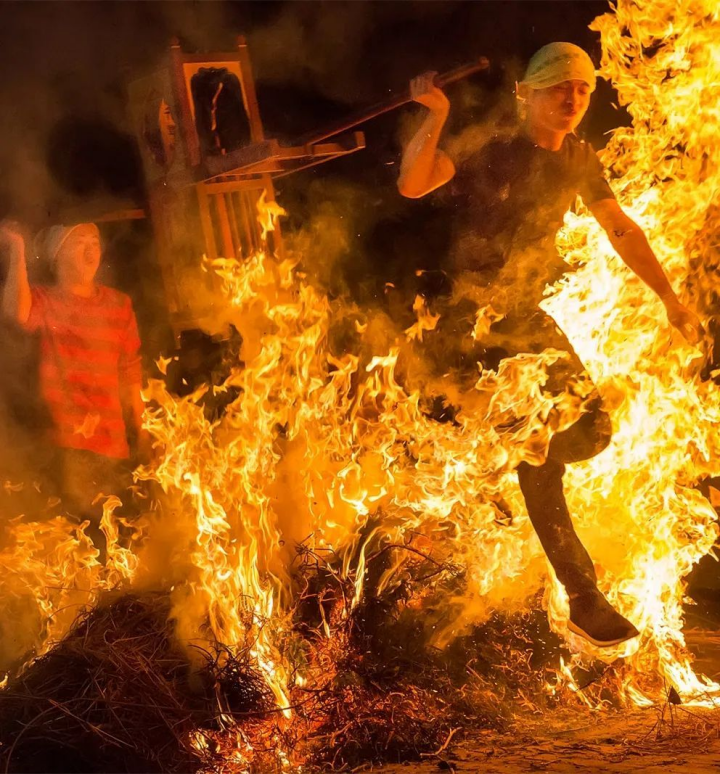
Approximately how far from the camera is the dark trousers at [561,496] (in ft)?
16.9

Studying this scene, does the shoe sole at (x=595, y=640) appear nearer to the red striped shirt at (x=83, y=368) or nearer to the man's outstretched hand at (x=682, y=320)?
the man's outstretched hand at (x=682, y=320)

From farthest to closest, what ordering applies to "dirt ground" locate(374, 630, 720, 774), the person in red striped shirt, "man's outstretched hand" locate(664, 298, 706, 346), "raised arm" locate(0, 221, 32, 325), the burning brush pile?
the person in red striped shirt < "raised arm" locate(0, 221, 32, 325) < "man's outstretched hand" locate(664, 298, 706, 346) < the burning brush pile < "dirt ground" locate(374, 630, 720, 774)

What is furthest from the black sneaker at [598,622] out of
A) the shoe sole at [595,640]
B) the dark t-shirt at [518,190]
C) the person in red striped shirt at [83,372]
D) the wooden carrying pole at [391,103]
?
the person in red striped shirt at [83,372]

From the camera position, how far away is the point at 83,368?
6.24 m

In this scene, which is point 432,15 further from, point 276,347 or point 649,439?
point 649,439

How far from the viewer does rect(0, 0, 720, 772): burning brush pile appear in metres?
Result: 4.70

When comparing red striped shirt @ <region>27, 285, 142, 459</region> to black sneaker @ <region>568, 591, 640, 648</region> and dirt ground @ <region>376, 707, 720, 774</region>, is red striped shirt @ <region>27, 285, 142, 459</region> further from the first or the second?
black sneaker @ <region>568, 591, 640, 648</region>

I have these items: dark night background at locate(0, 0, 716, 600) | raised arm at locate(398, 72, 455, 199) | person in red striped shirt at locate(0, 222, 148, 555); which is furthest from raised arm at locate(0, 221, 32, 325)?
raised arm at locate(398, 72, 455, 199)

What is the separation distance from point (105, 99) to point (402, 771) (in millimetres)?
4725

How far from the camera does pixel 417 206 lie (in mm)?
6996

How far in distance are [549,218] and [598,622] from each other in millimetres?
2237

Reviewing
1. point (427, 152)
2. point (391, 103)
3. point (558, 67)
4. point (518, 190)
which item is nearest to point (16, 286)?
point (391, 103)

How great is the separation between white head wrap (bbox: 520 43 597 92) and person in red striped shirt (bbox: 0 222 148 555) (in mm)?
3088

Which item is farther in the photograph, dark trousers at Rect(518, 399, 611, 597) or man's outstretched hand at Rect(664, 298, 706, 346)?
dark trousers at Rect(518, 399, 611, 597)
